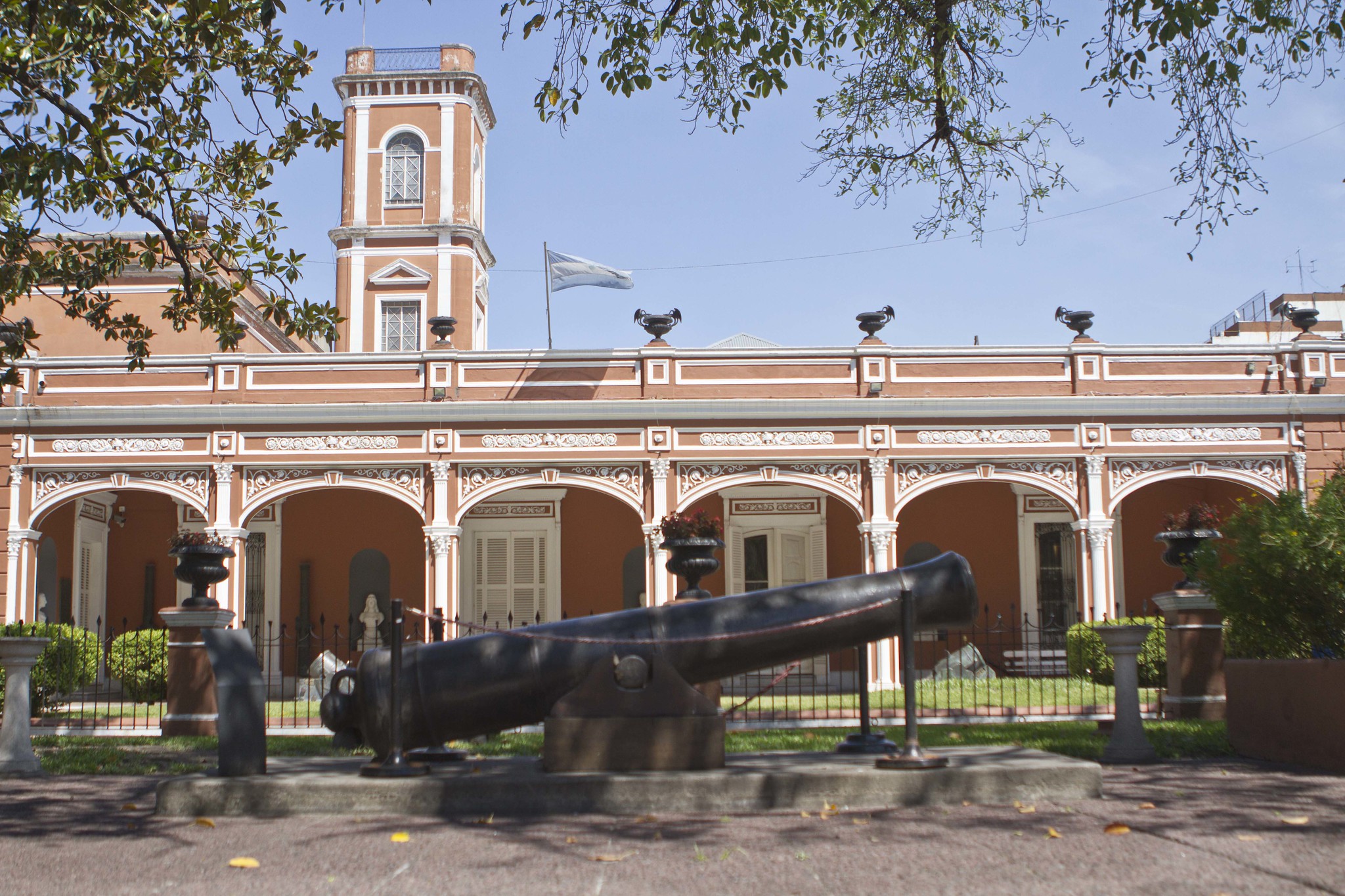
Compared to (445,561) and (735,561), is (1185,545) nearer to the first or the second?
(735,561)

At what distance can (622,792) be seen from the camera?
5910 millimetres

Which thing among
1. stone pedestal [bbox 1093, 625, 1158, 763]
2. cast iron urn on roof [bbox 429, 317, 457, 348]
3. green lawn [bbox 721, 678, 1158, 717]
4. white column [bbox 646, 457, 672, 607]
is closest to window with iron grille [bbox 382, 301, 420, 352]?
cast iron urn on roof [bbox 429, 317, 457, 348]

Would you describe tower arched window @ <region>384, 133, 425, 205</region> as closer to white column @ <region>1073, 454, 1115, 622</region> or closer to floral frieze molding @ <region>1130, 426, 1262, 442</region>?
white column @ <region>1073, 454, 1115, 622</region>

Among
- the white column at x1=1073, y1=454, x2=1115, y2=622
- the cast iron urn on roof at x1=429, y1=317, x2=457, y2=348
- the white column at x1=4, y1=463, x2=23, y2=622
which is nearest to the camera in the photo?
the white column at x1=4, y1=463, x2=23, y2=622

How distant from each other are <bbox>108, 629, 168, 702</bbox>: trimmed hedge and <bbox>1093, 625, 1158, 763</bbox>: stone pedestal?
12.0 m

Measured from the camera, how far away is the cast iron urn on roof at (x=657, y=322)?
1809cm

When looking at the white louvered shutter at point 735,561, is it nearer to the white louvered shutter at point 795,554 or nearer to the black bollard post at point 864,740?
the white louvered shutter at point 795,554

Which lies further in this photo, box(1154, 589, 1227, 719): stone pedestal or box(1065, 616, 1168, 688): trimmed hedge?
box(1065, 616, 1168, 688): trimmed hedge

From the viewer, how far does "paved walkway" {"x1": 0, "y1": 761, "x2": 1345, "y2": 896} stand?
452cm

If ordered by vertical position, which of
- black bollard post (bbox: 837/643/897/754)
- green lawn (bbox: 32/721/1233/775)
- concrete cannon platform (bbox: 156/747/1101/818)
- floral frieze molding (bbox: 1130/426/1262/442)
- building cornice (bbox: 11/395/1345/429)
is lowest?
green lawn (bbox: 32/721/1233/775)

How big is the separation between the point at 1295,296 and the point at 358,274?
25.3 meters

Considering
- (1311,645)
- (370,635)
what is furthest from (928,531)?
(1311,645)


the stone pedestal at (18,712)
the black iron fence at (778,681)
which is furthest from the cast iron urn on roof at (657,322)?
the stone pedestal at (18,712)

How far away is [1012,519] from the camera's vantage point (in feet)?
64.1
